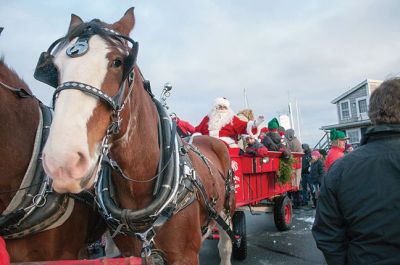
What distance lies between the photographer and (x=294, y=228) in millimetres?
7719

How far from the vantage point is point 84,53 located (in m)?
1.83

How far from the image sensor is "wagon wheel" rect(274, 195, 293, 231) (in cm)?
682

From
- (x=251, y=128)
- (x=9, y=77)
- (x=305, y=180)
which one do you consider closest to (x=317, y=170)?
(x=305, y=180)

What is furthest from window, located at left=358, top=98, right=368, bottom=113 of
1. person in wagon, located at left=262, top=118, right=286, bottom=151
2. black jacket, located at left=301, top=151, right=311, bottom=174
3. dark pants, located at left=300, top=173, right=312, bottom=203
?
person in wagon, located at left=262, top=118, right=286, bottom=151

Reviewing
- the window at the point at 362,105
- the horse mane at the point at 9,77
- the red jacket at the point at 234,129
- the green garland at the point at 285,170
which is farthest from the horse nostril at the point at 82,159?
the window at the point at 362,105

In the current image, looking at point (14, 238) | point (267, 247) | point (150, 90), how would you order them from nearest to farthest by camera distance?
point (14, 238), point (150, 90), point (267, 247)

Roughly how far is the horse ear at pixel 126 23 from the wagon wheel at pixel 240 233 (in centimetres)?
366

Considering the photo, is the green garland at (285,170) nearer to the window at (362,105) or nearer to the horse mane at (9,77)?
the horse mane at (9,77)

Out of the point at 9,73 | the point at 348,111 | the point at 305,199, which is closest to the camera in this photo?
the point at 9,73

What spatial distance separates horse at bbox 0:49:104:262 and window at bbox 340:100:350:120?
31.3m

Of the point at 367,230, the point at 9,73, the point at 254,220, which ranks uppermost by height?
the point at 9,73

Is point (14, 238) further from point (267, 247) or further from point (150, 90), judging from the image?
point (267, 247)

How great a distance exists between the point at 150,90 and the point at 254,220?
708 centimetres

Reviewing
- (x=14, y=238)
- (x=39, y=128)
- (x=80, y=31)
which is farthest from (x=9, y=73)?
(x=14, y=238)
